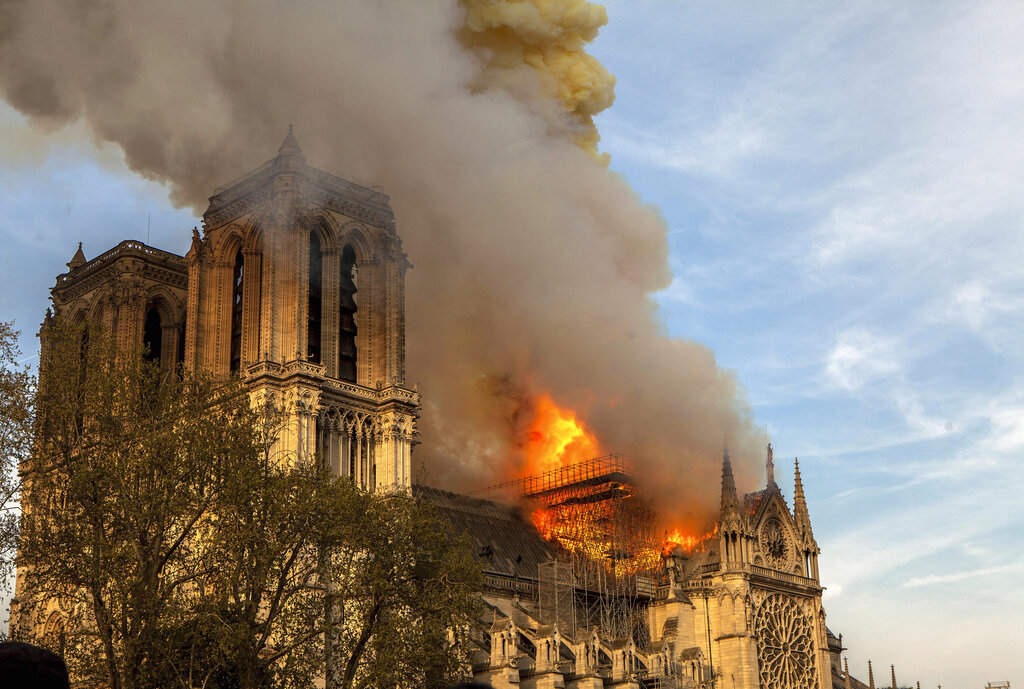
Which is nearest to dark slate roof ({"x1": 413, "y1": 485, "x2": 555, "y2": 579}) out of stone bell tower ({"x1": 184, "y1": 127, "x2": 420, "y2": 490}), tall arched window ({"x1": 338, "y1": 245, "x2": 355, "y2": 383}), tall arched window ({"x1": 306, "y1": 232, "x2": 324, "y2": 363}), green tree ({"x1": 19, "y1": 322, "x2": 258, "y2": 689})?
stone bell tower ({"x1": 184, "y1": 127, "x2": 420, "y2": 490})

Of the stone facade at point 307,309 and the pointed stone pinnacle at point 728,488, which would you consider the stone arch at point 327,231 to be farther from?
the pointed stone pinnacle at point 728,488

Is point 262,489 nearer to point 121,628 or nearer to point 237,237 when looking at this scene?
point 121,628

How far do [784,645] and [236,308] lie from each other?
29.5 m

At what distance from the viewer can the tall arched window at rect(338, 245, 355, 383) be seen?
53594 mm

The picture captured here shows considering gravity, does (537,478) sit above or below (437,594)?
above

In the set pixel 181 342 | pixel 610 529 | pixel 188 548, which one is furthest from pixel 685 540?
pixel 188 548

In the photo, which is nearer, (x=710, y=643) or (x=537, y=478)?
(x=710, y=643)

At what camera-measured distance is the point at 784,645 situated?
5903cm

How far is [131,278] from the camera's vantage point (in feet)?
191

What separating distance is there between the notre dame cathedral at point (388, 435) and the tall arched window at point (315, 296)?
0.23ft

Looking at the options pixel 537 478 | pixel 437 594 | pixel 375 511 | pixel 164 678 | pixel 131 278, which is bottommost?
pixel 164 678

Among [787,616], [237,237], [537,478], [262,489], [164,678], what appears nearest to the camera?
[164,678]

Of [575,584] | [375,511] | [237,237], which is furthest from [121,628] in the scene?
[575,584]

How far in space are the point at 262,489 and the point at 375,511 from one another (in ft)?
12.6
